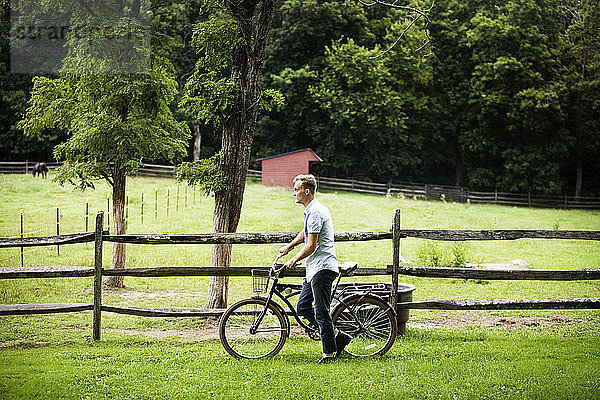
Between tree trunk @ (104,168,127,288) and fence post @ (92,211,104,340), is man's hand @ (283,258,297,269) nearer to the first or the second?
fence post @ (92,211,104,340)

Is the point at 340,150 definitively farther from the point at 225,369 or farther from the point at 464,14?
the point at 225,369

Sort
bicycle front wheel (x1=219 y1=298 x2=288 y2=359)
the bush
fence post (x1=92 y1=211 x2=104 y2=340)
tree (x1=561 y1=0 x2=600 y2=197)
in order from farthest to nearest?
tree (x1=561 y1=0 x2=600 y2=197), the bush, fence post (x1=92 y1=211 x2=104 y2=340), bicycle front wheel (x1=219 y1=298 x2=288 y2=359)

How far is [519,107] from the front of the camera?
1593 inches

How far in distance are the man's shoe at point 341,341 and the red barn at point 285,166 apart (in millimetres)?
29457

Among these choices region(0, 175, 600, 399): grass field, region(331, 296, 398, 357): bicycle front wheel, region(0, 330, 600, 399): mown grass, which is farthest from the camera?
region(331, 296, 398, 357): bicycle front wheel

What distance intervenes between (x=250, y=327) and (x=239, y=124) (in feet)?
13.4

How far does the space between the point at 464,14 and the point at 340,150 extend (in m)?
14.7

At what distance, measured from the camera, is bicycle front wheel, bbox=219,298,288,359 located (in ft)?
22.6

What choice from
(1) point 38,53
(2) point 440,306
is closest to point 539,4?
(1) point 38,53

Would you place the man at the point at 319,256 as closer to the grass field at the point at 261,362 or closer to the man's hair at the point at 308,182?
the man's hair at the point at 308,182

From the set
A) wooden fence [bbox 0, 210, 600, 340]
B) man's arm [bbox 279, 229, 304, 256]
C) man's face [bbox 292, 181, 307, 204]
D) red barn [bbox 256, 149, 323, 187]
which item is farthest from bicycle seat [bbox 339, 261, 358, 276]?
red barn [bbox 256, 149, 323, 187]

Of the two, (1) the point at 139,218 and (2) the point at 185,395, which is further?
(1) the point at 139,218

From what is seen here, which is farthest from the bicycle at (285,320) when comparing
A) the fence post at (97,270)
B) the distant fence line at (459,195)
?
the distant fence line at (459,195)

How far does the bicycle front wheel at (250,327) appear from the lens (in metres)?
6.88
